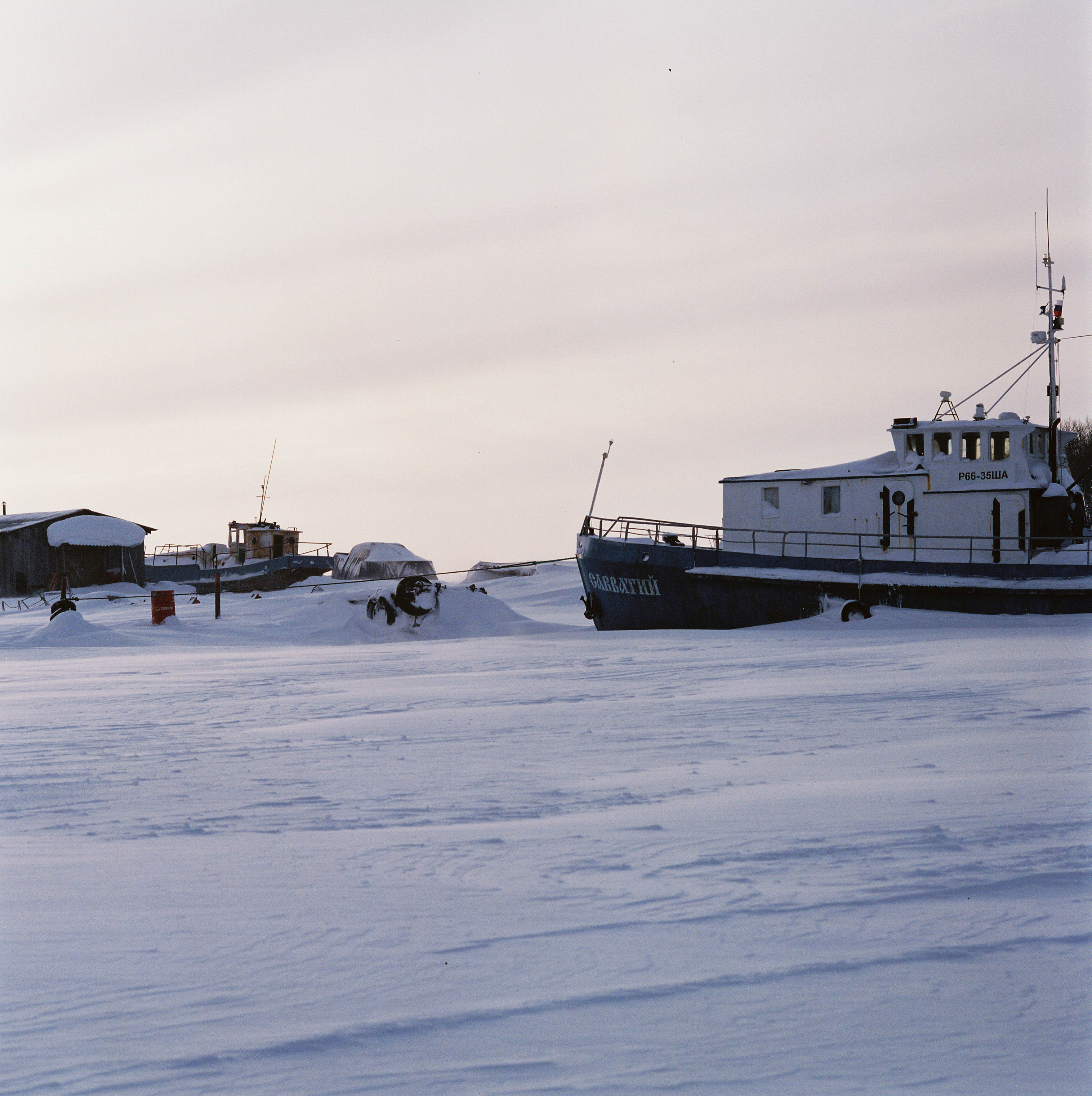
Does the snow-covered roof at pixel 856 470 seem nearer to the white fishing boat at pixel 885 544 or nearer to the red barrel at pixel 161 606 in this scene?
the white fishing boat at pixel 885 544

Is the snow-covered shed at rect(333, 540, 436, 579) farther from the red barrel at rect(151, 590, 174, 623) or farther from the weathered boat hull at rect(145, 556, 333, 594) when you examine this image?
the red barrel at rect(151, 590, 174, 623)

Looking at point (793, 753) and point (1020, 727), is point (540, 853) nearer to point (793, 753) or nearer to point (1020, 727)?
point (793, 753)

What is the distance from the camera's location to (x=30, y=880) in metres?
4.17

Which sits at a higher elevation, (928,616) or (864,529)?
(864,529)

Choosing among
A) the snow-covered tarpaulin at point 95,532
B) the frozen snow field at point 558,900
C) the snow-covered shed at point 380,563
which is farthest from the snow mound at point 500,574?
the frozen snow field at point 558,900

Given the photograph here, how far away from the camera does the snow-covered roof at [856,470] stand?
68.9 ft

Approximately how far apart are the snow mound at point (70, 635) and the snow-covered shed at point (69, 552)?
23.2m

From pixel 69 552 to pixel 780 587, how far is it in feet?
107

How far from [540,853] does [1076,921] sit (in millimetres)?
1987

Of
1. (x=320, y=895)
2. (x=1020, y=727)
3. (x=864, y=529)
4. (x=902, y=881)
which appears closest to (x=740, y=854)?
(x=902, y=881)

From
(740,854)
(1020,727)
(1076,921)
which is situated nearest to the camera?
(1076,921)

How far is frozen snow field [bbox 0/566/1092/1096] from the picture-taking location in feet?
9.10

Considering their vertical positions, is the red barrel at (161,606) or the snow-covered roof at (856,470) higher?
the snow-covered roof at (856,470)

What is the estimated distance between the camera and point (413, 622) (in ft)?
68.3
